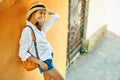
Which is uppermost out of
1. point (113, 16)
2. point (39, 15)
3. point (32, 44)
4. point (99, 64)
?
point (39, 15)

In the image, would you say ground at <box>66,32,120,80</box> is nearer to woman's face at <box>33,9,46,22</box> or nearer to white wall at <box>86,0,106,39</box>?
white wall at <box>86,0,106,39</box>

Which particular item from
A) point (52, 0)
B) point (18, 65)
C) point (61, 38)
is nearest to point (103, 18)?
point (61, 38)

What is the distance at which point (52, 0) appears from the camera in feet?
9.80

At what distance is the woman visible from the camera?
8.09ft

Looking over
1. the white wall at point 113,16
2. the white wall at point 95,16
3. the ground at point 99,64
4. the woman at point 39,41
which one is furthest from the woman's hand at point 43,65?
the white wall at point 113,16

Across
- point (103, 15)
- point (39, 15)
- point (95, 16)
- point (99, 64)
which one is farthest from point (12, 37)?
point (103, 15)

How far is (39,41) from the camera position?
2535 mm

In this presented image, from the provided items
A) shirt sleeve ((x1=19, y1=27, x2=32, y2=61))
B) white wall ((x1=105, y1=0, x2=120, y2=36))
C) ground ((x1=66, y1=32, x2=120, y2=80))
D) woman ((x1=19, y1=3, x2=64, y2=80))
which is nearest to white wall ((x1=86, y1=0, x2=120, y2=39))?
white wall ((x1=105, y1=0, x2=120, y2=36))

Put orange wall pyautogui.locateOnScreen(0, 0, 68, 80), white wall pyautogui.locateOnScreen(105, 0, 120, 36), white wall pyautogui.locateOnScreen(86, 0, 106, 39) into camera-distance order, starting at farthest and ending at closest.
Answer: white wall pyautogui.locateOnScreen(105, 0, 120, 36) → white wall pyautogui.locateOnScreen(86, 0, 106, 39) → orange wall pyautogui.locateOnScreen(0, 0, 68, 80)

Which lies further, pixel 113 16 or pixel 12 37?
pixel 113 16

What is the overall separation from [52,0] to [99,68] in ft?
7.62

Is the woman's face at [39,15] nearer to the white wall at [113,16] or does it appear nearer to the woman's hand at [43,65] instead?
the woman's hand at [43,65]

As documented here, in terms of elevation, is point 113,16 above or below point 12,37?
below

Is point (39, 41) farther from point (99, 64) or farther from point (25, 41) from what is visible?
point (99, 64)
